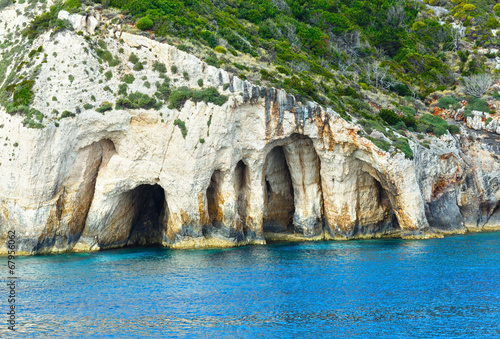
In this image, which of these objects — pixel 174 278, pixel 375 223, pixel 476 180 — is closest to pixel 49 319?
pixel 174 278

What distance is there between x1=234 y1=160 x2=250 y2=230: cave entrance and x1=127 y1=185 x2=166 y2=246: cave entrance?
22.8 ft

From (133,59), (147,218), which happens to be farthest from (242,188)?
(133,59)

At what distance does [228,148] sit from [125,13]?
687 inches

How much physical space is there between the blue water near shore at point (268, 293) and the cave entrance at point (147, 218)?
5918 mm

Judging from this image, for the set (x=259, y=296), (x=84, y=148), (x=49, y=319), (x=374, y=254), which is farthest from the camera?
(x=84, y=148)

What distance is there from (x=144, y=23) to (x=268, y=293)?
29.1m

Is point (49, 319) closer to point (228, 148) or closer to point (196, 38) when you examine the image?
point (228, 148)

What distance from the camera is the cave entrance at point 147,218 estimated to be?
46562 mm

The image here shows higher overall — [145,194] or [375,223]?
[145,194]

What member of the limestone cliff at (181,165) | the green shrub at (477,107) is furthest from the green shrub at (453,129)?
the limestone cliff at (181,165)

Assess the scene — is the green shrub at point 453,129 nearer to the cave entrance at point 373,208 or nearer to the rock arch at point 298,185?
the cave entrance at point 373,208

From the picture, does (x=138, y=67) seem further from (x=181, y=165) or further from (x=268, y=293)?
(x=268, y=293)

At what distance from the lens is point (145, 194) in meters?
47.6

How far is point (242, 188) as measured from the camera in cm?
4609
